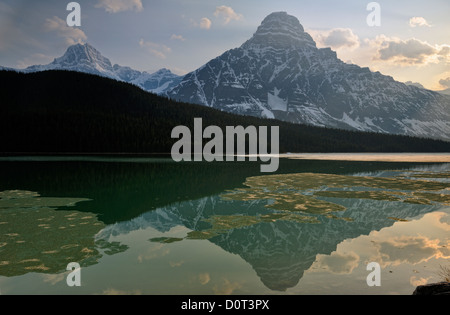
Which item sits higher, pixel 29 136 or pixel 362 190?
pixel 29 136

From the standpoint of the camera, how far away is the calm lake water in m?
14.9

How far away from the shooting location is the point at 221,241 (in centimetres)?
2184

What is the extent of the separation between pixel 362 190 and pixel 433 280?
3065 cm

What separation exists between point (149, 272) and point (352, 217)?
65.9 feet

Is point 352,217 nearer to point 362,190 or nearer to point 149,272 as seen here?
point 362,190

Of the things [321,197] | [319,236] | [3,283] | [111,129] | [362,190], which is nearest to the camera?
[3,283]

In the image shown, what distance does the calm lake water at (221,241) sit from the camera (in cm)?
1486

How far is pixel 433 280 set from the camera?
15.1 meters

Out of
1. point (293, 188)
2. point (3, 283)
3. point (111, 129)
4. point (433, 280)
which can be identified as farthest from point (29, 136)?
point (433, 280)

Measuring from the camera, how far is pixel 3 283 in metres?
14.5
